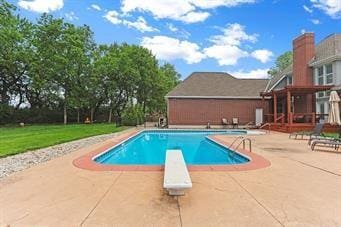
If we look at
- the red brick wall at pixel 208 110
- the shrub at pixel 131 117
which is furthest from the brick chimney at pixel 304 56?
the shrub at pixel 131 117

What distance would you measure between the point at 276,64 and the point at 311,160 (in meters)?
48.3

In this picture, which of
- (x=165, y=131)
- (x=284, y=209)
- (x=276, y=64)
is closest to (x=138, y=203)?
(x=284, y=209)

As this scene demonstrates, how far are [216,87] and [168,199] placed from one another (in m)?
24.2

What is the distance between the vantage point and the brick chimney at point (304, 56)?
2284cm

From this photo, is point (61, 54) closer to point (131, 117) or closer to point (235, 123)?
point (131, 117)

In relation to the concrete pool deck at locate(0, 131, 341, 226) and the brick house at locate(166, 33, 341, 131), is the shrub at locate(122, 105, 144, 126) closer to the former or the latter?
the brick house at locate(166, 33, 341, 131)

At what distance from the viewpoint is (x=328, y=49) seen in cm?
2184

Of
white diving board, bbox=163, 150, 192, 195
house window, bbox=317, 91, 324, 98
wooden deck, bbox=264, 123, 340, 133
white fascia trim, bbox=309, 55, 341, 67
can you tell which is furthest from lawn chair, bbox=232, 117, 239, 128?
white diving board, bbox=163, 150, 192, 195

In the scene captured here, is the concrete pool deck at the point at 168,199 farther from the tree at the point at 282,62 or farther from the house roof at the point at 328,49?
the tree at the point at 282,62

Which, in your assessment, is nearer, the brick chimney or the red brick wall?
the brick chimney

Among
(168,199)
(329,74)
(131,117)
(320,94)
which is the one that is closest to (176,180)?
(168,199)

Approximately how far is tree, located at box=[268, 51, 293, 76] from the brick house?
23.0 meters

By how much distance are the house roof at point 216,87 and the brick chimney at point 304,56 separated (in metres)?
4.49

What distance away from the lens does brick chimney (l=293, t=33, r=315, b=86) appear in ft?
74.9
